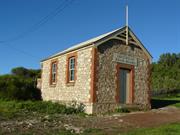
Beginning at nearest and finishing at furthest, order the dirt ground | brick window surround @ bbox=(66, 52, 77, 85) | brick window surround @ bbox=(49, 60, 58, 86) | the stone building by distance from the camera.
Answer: the dirt ground
the stone building
brick window surround @ bbox=(66, 52, 77, 85)
brick window surround @ bbox=(49, 60, 58, 86)

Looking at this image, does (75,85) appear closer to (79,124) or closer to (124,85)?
(124,85)

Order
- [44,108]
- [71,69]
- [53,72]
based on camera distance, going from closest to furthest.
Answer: [44,108]
[71,69]
[53,72]

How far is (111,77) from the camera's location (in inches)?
768

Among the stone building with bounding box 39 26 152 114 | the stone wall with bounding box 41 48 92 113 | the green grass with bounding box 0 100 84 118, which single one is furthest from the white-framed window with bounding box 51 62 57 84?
the green grass with bounding box 0 100 84 118

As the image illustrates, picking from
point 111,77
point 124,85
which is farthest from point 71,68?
point 124,85

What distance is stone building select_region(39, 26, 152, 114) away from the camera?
742 inches

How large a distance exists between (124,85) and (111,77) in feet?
4.41

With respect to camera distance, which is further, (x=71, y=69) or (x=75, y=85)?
(x=71, y=69)

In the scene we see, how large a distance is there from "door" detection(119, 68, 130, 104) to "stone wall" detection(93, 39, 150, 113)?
0.58 meters

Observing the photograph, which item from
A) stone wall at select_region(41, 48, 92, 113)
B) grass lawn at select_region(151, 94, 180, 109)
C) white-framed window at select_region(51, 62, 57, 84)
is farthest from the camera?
white-framed window at select_region(51, 62, 57, 84)

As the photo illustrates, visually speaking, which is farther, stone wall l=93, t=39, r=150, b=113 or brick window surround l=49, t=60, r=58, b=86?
brick window surround l=49, t=60, r=58, b=86

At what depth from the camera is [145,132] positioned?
11.6 m

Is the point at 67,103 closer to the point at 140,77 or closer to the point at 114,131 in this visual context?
the point at 140,77

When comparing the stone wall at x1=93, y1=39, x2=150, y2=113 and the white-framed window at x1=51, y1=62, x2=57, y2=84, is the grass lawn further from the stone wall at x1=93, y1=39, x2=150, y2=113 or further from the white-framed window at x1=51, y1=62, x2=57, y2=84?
the white-framed window at x1=51, y1=62, x2=57, y2=84
